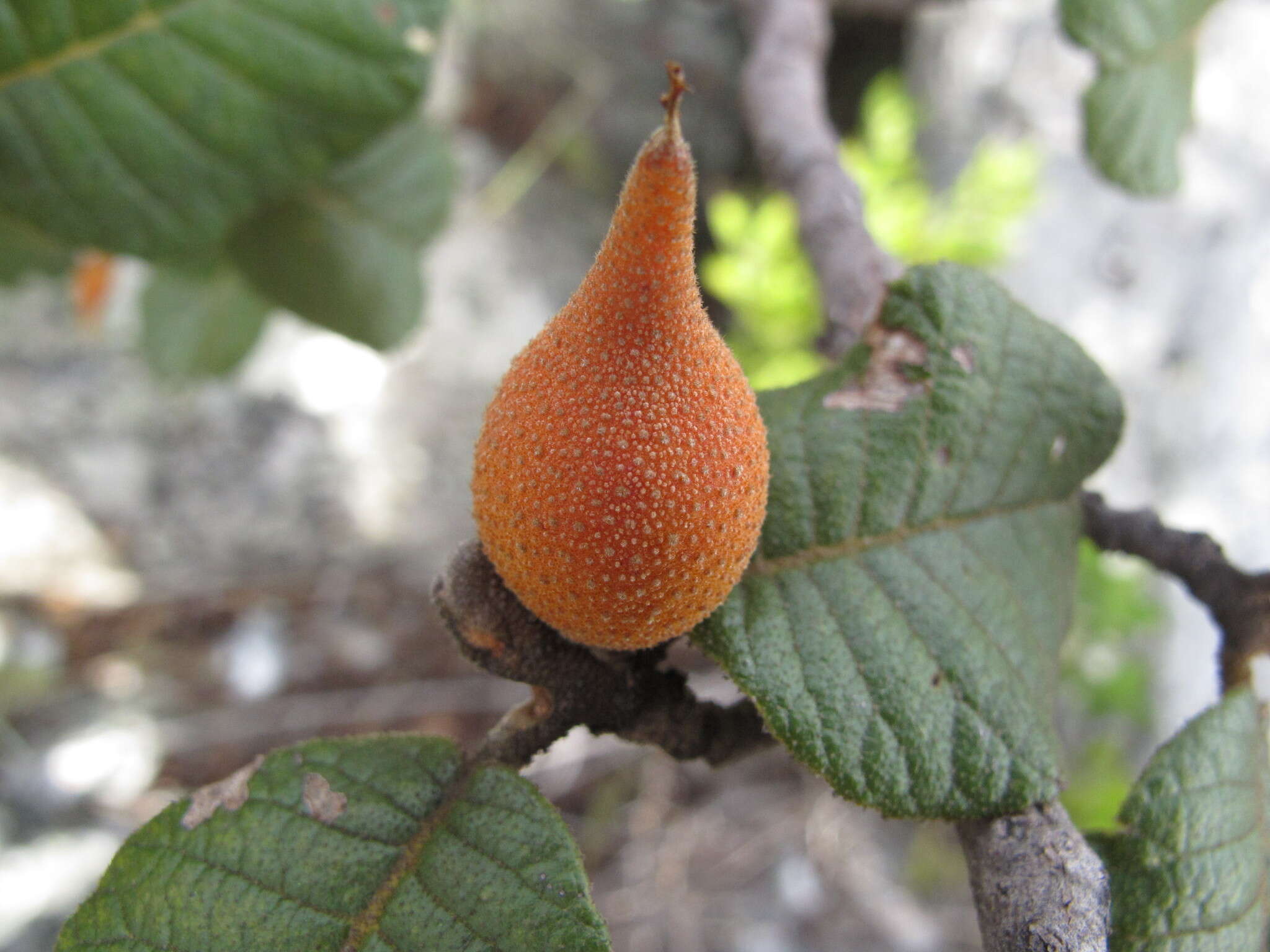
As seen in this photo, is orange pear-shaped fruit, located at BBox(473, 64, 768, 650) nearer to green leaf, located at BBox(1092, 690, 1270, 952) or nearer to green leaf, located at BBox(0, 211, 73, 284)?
green leaf, located at BBox(1092, 690, 1270, 952)

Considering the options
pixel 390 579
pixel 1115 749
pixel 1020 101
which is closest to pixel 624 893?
pixel 390 579

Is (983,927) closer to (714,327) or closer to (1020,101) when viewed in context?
(714,327)

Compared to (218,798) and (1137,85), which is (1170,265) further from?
(218,798)

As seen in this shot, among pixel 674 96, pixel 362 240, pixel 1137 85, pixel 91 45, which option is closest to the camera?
pixel 674 96

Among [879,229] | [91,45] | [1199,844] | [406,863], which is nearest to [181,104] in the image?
[91,45]

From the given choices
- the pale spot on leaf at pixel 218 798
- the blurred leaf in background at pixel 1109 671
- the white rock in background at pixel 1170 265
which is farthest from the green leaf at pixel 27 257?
the blurred leaf in background at pixel 1109 671

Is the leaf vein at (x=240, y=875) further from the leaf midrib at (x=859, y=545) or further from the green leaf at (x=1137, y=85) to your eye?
the green leaf at (x=1137, y=85)
